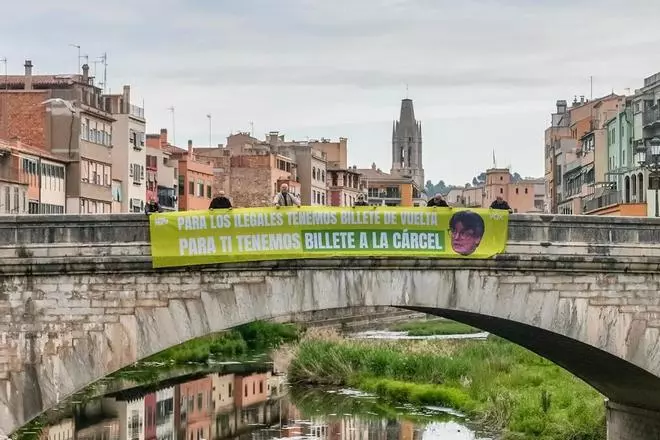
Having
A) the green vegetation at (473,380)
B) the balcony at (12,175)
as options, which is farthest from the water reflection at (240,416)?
the balcony at (12,175)

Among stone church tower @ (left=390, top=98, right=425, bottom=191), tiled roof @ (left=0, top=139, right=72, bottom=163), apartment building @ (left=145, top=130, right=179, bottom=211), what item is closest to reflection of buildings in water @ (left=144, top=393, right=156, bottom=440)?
tiled roof @ (left=0, top=139, right=72, bottom=163)

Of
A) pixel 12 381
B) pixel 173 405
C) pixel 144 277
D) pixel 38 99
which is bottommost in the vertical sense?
pixel 173 405

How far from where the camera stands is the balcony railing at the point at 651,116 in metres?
52.3

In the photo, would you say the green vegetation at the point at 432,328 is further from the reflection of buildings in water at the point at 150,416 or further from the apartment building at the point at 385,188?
the apartment building at the point at 385,188

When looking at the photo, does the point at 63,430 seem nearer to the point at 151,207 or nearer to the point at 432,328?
the point at 151,207

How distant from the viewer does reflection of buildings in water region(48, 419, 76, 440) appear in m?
31.3

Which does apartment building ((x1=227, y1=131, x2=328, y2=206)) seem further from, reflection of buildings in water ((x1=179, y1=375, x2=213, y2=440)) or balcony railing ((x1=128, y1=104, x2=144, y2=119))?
reflection of buildings in water ((x1=179, y1=375, x2=213, y2=440))

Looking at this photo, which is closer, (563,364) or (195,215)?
(195,215)

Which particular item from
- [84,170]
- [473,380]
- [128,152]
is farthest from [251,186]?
[473,380]

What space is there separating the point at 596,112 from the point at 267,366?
105 feet

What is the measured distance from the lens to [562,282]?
20.4 metres

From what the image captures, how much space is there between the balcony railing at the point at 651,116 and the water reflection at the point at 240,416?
17939mm

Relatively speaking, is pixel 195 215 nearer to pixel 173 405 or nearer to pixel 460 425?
pixel 460 425

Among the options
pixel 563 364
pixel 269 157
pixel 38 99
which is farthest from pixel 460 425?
pixel 269 157
